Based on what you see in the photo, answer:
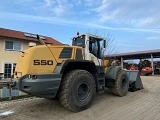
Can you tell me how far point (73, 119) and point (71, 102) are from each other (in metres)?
0.56

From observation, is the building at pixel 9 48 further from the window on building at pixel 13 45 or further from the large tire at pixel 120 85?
the large tire at pixel 120 85

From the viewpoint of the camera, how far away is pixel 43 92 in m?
5.70

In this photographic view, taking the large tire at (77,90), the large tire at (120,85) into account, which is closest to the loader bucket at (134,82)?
the large tire at (120,85)

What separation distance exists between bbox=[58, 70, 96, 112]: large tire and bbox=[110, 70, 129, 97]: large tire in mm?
1950

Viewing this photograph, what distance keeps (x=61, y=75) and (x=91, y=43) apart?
8.62ft

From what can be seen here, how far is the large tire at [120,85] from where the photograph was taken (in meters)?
8.65

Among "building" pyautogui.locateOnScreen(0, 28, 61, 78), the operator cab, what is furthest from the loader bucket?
"building" pyautogui.locateOnScreen(0, 28, 61, 78)

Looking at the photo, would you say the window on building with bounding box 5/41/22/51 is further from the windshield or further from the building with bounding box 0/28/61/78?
the windshield

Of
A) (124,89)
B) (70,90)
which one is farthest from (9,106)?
(124,89)

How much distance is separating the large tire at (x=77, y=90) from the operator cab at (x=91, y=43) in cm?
145

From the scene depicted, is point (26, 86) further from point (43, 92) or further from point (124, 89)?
point (124, 89)

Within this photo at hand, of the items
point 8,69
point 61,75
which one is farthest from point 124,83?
point 8,69

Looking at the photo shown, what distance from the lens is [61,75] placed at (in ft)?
20.0

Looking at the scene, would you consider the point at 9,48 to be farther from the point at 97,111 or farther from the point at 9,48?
the point at 97,111
